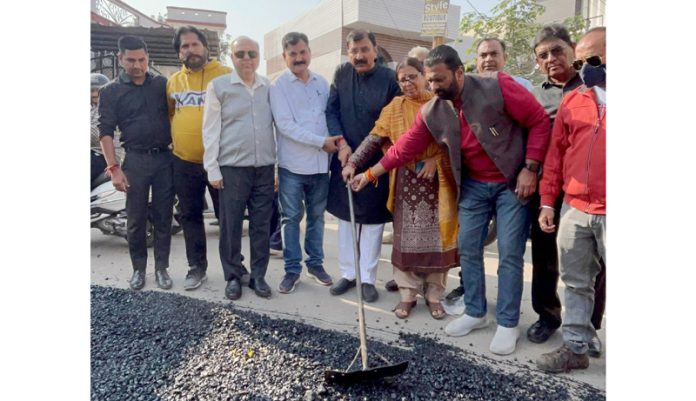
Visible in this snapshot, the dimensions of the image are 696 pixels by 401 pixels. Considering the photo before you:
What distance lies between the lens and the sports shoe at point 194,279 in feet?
11.0

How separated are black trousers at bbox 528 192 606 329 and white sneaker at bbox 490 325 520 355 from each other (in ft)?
0.76

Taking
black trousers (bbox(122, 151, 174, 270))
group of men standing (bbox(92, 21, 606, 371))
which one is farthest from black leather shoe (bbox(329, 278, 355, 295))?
black trousers (bbox(122, 151, 174, 270))

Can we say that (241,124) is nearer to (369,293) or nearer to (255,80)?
(255,80)

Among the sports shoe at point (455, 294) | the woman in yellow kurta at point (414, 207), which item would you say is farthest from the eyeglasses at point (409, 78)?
the sports shoe at point (455, 294)

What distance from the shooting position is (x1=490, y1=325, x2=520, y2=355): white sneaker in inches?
94.3

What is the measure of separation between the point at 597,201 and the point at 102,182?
3.91 m

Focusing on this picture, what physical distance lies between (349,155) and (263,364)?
1.38 metres

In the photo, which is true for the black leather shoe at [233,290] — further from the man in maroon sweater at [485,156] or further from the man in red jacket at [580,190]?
the man in red jacket at [580,190]

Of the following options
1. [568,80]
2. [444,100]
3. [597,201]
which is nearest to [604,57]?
[568,80]

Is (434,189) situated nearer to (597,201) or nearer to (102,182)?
(597,201)

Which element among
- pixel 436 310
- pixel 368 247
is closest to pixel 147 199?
pixel 368 247

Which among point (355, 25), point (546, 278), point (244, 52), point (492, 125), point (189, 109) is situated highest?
point (355, 25)

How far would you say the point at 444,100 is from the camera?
2.46m

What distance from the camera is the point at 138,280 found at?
3379 mm
